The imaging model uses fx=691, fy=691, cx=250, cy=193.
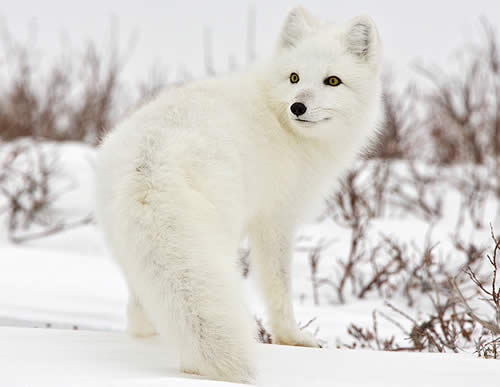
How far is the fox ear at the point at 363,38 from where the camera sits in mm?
3438

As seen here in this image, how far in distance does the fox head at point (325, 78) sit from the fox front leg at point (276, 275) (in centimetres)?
51

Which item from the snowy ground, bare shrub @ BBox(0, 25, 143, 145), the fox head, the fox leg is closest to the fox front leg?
the snowy ground

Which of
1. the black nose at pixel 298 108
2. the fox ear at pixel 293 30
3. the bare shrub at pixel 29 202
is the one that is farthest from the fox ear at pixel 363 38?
the bare shrub at pixel 29 202

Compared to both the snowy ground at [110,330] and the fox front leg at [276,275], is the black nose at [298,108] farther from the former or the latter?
the snowy ground at [110,330]

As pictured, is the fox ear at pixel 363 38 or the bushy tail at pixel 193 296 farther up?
the fox ear at pixel 363 38

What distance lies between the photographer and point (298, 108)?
3.05 meters

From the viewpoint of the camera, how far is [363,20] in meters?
3.49

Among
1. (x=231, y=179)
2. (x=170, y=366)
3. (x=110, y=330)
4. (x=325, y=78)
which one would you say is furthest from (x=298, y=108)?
(x=110, y=330)

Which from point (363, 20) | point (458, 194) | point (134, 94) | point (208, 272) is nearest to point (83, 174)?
point (134, 94)

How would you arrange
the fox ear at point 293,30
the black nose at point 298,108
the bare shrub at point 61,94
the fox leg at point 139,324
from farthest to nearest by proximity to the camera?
the bare shrub at point 61,94 → the fox ear at point 293,30 → the black nose at point 298,108 → the fox leg at point 139,324

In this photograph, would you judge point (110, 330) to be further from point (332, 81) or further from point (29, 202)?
point (29, 202)

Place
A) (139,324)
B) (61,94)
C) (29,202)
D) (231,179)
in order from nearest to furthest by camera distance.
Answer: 1. (231,179)
2. (139,324)
3. (29,202)
4. (61,94)

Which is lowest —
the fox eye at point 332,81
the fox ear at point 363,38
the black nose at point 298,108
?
the black nose at point 298,108

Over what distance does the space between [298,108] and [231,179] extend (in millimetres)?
620
